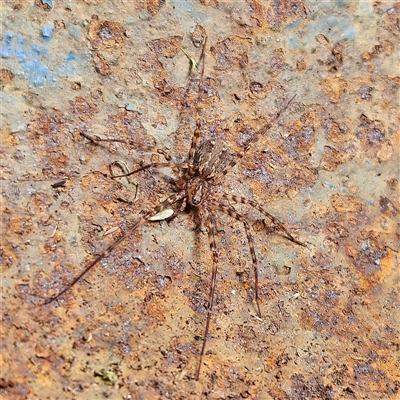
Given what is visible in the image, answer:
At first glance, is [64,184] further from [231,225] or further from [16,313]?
[231,225]

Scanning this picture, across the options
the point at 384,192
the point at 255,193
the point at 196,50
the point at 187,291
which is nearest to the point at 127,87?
the point at 196,50

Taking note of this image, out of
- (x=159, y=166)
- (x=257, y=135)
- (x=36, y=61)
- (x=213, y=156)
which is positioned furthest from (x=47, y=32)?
(x=257, y=135)

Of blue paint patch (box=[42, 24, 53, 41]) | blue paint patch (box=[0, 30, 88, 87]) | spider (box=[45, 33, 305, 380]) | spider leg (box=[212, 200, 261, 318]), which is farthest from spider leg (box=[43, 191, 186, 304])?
blue paint patch (box=[42, 24, 53, 41])

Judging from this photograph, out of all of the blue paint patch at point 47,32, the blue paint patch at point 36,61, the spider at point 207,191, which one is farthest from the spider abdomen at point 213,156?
the blue paint patch at point 47,32

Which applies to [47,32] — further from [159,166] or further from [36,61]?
[159,166]

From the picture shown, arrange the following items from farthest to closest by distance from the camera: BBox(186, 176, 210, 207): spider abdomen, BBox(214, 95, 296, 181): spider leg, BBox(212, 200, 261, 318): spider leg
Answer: BBox(186, 176, 210, 207): spider abdomen
BBox(214, 95, 296, 181): spider leg
BBox(212, 200, 261, 318): spider leg

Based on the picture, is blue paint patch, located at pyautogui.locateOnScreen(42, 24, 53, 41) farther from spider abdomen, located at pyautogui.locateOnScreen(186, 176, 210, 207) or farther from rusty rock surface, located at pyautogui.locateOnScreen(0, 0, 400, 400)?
spider abdomen, located at pyautogui.locateOnScreen(186, 176, 210, 207)
